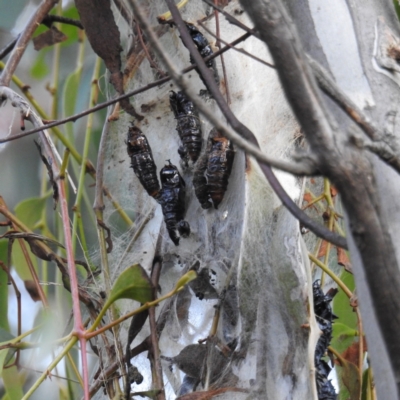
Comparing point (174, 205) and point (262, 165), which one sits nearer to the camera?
point (262, 165)

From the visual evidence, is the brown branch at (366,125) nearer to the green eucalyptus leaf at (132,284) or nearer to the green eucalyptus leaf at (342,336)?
the green eucalyptus leaf at (132,284)

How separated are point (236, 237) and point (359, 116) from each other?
0.46 meters

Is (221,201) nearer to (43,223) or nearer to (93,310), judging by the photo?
(93,310)

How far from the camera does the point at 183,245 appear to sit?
3.17 ft

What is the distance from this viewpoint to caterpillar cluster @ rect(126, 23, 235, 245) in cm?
89

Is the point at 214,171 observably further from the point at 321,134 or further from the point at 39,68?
the point at 39,68

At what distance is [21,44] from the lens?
1.01 meters

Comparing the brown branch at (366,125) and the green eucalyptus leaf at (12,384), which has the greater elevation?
the brown branch at (366,125)

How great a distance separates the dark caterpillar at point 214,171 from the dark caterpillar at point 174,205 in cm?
4

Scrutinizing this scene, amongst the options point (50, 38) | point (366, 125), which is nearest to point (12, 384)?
point (50, 38)

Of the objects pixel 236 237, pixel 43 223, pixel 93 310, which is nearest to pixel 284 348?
pixel 236 237

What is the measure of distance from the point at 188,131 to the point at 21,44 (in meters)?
0.32

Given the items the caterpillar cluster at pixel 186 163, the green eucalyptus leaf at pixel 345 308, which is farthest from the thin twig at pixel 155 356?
the green eucalyptus leaf at pixel 345 308

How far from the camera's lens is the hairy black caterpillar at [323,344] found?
0.86 metres
